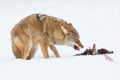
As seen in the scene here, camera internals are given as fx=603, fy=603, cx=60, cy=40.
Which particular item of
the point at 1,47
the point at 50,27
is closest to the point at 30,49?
the point at 50,27

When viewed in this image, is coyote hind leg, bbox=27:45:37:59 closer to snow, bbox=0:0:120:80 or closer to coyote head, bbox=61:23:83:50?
snow, bbox=0:0:120:80

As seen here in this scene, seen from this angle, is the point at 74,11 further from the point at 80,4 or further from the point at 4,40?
the point at 4,40

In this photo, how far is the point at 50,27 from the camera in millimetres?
11016

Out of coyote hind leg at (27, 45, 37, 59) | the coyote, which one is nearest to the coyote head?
the coyote

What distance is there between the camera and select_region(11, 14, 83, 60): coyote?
10977 mm

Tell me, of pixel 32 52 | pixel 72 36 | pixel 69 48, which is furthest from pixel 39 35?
pixel 69 48

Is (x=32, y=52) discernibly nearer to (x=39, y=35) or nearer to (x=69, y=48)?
(x=39, y=35)

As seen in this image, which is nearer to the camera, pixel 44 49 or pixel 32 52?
pixel 44 49

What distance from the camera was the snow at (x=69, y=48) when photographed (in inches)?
352

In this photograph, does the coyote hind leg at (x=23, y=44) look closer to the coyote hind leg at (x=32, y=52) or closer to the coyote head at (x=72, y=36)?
the coyote hind leg at (x=32, y=52)

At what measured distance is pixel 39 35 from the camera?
1098cm

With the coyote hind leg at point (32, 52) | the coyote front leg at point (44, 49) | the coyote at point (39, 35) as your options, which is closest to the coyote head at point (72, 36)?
the coyote at point (39, 35)

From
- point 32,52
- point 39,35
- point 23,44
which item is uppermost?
point 39,35

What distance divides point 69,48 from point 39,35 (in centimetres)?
171
